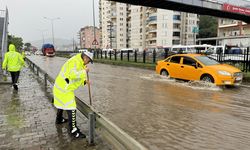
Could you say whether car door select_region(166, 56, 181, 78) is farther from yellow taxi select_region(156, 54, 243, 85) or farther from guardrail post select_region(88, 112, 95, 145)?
guardrail post select_region(88, 112, 95, 145)

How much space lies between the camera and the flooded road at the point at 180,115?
4859 millimetres

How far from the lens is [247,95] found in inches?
379

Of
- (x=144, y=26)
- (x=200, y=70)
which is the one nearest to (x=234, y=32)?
(x=144, y=26)

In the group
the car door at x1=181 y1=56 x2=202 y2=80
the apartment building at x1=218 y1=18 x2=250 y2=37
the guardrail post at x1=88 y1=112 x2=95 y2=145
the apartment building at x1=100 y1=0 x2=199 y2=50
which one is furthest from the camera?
the apartment building at x1=100 y1=0 x2=199 y2=50

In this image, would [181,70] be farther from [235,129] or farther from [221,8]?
[221,8]

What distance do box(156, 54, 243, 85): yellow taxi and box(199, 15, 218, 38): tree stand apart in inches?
3253

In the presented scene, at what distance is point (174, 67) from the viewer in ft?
42.5

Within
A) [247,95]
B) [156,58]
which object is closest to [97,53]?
[156,58]

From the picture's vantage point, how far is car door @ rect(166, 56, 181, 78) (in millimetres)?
12761

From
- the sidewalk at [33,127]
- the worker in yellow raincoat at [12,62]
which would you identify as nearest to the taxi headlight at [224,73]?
the sidewalk at [33,127]

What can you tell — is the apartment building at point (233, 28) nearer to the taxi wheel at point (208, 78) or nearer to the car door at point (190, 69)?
the car door at point (190, 69)

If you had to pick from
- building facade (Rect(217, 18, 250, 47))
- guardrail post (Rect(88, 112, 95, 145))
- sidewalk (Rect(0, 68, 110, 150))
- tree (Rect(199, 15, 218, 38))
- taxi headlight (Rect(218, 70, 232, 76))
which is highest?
tree (Rect(199, 15, 218, 38))

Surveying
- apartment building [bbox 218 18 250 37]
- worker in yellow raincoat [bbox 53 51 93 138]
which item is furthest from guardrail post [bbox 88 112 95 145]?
apartment building [bbox 218 18 250 37]

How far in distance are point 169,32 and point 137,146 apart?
76.7 metres
